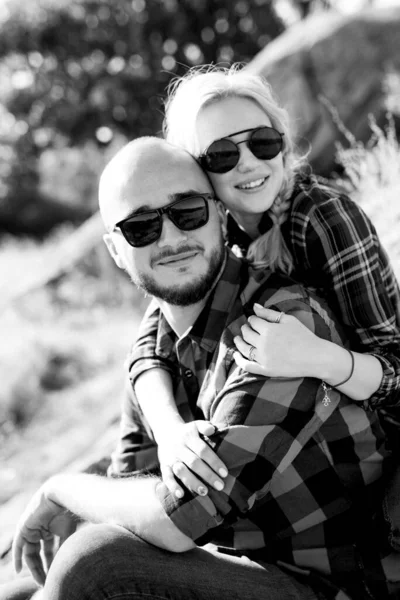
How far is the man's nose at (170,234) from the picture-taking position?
7.83 ft

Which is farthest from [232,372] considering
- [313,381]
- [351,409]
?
[351,409]

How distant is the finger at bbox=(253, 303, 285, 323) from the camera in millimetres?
2145

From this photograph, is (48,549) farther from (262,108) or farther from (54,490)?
(262,108)

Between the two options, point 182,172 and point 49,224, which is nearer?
point 182,172

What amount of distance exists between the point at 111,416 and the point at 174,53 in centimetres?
1409

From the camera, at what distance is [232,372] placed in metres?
2.18

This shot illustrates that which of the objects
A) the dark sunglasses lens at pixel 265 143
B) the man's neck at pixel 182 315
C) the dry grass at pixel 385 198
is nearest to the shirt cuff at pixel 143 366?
the man's neck at pixel 182 315

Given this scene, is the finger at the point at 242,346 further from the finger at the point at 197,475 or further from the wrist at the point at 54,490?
the wrist at the point at 54,490

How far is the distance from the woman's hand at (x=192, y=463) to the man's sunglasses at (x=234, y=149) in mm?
1172

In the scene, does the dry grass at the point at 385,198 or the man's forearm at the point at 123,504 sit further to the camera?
the dry grass at the point at 385,198

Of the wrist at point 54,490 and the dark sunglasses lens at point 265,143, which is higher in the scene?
the dark sunglasses lens at point 265,143

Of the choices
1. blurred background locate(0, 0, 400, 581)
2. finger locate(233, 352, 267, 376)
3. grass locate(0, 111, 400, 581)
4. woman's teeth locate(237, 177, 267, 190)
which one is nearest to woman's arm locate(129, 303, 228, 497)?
finger locate(233, 352, 267, 376)

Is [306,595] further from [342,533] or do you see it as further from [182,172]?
[182,172]

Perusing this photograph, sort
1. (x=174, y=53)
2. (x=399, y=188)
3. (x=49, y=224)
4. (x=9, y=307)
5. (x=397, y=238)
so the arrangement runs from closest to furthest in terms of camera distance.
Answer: (x=397, y=238), (x=399, y=188), (x=9, y=307), (x=174, y=53), (x=49, y=224)
